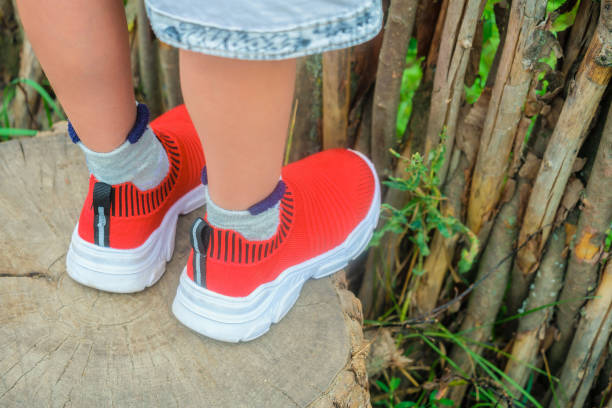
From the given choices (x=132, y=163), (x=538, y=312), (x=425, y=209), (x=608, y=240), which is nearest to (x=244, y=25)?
(x=132, y=163)

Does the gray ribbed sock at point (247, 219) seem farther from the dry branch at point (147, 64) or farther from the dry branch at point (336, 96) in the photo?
the dry branch at point (147, 64)

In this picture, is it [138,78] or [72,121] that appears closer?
[72,121]

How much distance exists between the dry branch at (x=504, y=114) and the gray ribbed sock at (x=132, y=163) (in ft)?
2.15

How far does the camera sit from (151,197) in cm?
99

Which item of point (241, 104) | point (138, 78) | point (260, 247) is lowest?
point (138, 78)

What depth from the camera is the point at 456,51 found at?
3.48ft

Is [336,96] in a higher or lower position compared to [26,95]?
higher

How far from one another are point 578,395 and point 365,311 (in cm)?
57

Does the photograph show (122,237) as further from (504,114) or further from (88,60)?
(504,114)

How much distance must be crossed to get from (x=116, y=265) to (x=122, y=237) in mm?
51

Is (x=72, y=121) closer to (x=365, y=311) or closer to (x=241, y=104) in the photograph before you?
(x=241, y=104)

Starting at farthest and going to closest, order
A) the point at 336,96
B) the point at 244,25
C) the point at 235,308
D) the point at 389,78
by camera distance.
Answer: the point at 336,96 < the point at 389,78 < the point at 235,308 < the point at 244,25

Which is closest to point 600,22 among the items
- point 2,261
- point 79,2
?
point 79,2

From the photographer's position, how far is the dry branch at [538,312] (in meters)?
1.19
